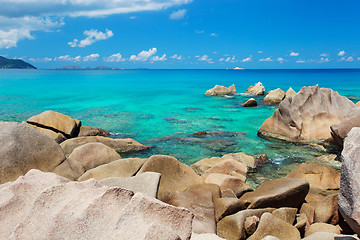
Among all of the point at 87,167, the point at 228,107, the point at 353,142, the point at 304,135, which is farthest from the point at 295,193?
the point at 228,107

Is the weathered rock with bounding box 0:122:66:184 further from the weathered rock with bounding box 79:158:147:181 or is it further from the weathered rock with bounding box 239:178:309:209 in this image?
the weathered rock with bounding box 239:178:309:209

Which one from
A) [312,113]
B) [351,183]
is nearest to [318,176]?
[351,183]

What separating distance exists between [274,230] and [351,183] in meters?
2.48

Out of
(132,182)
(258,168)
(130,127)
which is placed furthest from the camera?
(130,127)

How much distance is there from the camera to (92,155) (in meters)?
10.7

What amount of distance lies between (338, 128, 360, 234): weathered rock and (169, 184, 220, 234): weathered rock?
2.68 meters

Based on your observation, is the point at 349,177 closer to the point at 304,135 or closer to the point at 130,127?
the point at 304,135

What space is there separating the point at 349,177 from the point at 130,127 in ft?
66.0

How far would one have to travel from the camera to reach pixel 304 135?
17734mm

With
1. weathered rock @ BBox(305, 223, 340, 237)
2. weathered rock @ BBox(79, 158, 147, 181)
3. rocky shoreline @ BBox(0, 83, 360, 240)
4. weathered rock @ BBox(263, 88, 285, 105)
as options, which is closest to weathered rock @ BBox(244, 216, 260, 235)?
rocky shoreline @ BBox(0, 83, 360, 240)

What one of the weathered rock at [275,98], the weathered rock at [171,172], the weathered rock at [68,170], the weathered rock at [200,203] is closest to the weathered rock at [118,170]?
the weathered rock at [68,170]

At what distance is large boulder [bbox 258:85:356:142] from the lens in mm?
17516

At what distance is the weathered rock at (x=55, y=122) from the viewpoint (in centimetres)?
1605

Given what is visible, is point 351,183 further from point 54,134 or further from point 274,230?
point 54,134
